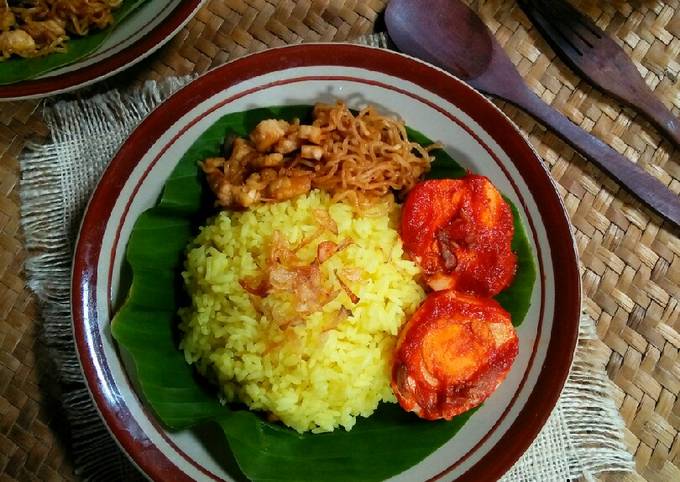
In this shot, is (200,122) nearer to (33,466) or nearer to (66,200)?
(66,200)

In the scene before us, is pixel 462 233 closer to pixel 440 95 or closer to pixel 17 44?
pixel 440 95

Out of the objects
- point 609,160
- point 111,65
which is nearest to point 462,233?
point 609,160

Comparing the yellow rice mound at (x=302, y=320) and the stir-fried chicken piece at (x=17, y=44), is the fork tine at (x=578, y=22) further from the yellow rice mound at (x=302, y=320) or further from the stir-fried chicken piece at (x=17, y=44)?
the stir-fried chicken piece at (x=17, y=44)

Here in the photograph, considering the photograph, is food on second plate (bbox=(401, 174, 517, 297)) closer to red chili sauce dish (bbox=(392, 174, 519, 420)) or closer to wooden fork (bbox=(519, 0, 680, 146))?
red chili sauce dish (bbox=(392, 174, 519, 420))

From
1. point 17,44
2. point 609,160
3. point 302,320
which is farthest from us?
point 609,160

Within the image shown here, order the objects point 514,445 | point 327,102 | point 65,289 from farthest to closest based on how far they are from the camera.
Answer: point 65,289 < point 327,102 < point 514,445

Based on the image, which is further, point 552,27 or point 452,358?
point 552,27

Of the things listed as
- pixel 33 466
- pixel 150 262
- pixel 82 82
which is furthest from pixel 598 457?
pixel 82 82
